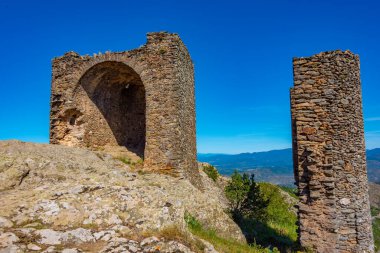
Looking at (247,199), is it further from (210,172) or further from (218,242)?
(218,242)

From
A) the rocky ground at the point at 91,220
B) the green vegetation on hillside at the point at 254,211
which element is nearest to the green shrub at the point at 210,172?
the green vegetation on hillside at the point at 254,211

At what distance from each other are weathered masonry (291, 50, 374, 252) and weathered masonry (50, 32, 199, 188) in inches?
247

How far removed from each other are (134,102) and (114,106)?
5.59 ft

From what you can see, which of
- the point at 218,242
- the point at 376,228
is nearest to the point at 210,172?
the point at 218,242

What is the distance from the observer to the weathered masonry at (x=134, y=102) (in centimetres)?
1568

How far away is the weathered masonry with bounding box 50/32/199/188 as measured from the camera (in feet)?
51.4

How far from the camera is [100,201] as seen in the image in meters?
6.11

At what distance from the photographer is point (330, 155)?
1055 cm

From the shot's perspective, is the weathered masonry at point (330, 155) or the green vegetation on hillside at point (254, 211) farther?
the green vegetation on hillside at point (254, 211)

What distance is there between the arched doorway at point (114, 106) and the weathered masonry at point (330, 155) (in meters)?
9.71

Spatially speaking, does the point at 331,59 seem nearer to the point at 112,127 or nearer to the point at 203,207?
the point at 203,207

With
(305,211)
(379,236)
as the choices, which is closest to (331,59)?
(305,211)

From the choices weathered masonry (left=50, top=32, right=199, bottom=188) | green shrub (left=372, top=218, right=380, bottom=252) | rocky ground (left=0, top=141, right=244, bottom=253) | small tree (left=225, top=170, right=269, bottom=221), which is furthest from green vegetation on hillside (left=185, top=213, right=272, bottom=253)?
green shrub (left=372, top=218, right=380, bottom=252)

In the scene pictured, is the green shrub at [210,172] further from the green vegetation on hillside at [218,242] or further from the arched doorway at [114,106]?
the green vegetation on hillside at [218,242]
